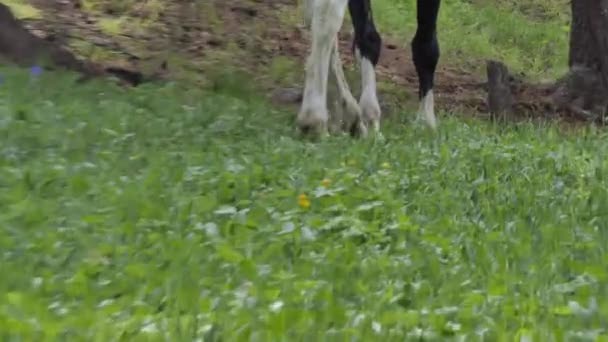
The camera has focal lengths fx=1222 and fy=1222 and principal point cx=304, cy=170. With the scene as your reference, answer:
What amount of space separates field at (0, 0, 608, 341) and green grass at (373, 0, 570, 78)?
23.4 feet

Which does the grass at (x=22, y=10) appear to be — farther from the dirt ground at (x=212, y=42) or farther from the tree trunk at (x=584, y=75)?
the tree trunk at (x=584, y=75)

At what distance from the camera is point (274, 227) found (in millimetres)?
4656

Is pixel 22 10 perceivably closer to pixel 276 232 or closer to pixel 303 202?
pixel 303 202

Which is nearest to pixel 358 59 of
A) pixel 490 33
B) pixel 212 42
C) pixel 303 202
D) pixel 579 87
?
pixel 212 42

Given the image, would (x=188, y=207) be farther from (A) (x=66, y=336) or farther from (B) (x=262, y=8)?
(B) (x=262, y=8)

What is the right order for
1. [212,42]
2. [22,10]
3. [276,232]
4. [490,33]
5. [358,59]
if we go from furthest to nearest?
A: [490,33], [212,42], [22,10], [358,59], [276,232]

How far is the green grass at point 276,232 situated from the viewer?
3.46 metres

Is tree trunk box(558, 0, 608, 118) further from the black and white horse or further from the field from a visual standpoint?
the field

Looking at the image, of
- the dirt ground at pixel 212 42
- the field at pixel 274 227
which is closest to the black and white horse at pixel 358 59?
the field at pixel 274 227

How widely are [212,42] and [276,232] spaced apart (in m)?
6.95

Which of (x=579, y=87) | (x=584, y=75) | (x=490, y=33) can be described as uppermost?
(x=584, y=75)

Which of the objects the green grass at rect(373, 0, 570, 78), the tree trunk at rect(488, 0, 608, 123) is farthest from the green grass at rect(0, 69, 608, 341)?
the green grass at rect(373, 0, 570, 78)

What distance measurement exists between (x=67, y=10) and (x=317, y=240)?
7.44 m

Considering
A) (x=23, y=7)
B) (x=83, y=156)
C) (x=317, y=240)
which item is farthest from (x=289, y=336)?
(x=23, y=7)
